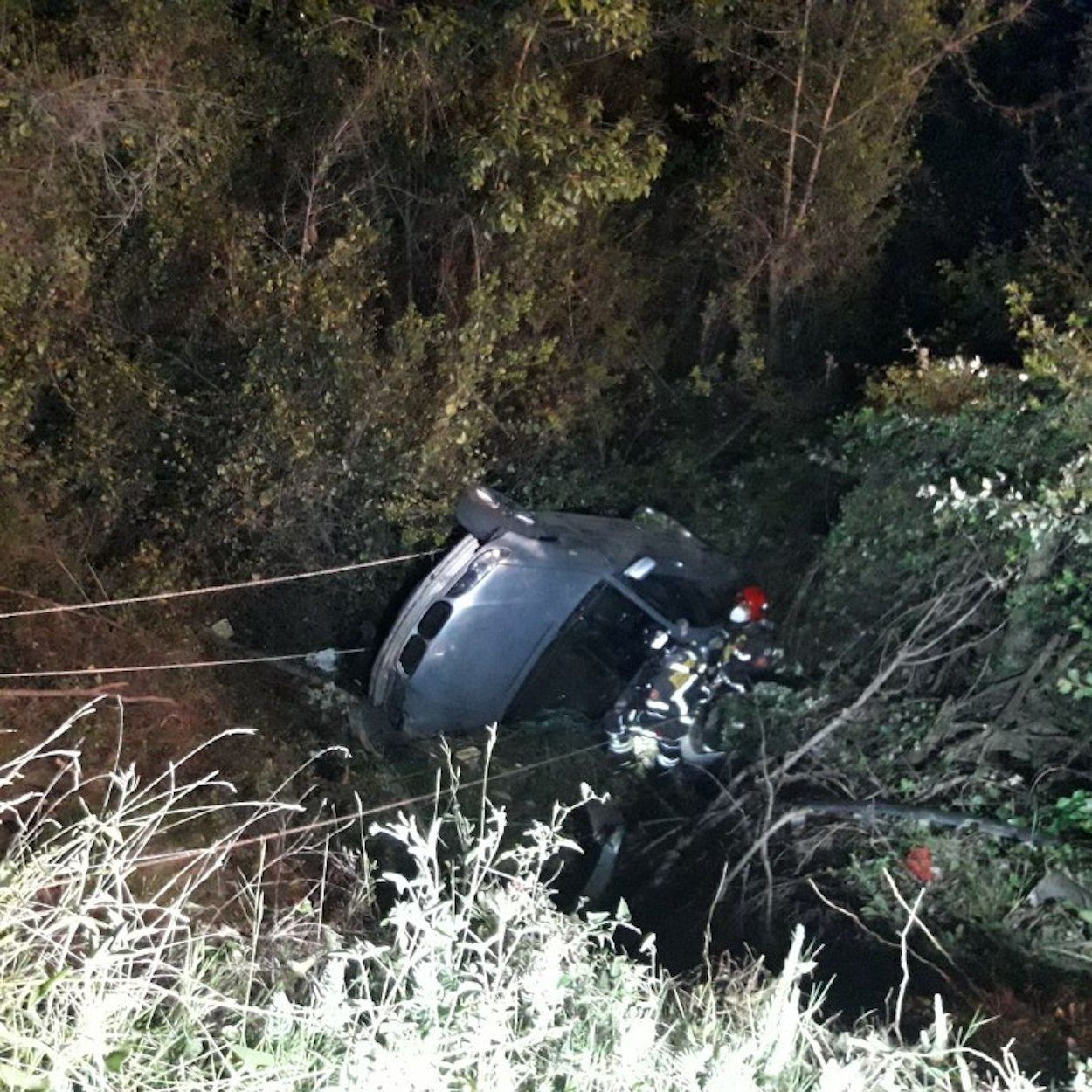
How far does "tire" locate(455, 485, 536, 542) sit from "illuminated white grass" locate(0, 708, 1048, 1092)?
3230 millimetres

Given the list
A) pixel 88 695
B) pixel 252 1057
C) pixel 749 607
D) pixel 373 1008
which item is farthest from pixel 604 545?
pixel 252 1057

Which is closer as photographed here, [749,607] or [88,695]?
[88,695]

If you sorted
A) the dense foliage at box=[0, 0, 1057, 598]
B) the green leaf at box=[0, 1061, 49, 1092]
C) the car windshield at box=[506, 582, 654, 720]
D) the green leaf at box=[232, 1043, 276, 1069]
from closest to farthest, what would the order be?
the green leaf at box=[0, 1061, 49, 1092]
the green leaf at box=[232, 1043, 276, 1069]
the dense foliage at box=[0, 0, 1057, 598]
the car windshield at box=[506, 582, 654, 720]

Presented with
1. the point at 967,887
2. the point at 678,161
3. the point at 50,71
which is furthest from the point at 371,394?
the point at 967,887

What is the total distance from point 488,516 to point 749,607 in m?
1.78

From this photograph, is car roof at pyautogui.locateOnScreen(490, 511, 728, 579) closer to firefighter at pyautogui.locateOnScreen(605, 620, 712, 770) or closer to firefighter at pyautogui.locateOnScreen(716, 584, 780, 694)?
firefighter at pyautogui.locateOnScreen(716, 584, 780, 694)

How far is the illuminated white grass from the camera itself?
2.30m

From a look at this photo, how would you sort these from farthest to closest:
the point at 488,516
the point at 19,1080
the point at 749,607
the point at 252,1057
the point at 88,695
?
the point at 749,607
the point at 488,516
the point at 88,695
the point at 252,1057
the point at 19,1080

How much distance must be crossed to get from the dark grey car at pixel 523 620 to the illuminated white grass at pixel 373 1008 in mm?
3166

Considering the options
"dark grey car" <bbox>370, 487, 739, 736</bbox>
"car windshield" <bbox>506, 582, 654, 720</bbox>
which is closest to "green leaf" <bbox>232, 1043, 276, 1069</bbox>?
"dark grey car" <bbox>370, 487, 739, 736</bbox>

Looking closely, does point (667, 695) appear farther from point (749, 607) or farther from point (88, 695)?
point (88, 695)

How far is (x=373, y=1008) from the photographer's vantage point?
93.8 inches

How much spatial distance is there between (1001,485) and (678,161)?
3.48 m

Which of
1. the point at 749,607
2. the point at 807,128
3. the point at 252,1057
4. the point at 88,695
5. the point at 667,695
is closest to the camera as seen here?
the point at 252,1057
